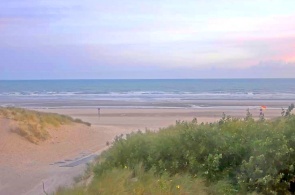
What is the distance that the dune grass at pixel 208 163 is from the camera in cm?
730

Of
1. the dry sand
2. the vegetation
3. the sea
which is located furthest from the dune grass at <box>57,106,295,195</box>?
the sea

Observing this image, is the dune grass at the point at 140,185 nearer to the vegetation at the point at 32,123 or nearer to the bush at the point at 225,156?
the bush at the point at 225,156

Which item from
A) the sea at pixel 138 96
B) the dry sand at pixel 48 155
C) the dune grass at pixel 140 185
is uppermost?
the dune grass at pixel 140 185

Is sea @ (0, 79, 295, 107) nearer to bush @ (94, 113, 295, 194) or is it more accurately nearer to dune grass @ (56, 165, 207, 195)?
bush @ (94, 113, 295, 194)

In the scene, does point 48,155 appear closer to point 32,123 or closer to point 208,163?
point 32,123

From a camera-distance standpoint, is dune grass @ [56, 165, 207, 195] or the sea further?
the sea

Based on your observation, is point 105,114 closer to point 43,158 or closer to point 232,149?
point 43,158

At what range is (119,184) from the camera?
6.74 metres

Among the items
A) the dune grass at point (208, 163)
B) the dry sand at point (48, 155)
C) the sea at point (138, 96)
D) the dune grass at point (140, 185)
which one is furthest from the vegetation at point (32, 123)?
the sea at point (138, 96)

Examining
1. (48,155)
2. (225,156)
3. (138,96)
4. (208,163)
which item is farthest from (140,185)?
(138,96)

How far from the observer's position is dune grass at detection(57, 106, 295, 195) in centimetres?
730

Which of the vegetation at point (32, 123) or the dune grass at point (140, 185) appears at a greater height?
the dune grass at point (140, 185)

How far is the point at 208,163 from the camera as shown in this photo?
8.20 metres

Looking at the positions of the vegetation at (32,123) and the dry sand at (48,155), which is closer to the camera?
the dry sand at (48,155)
